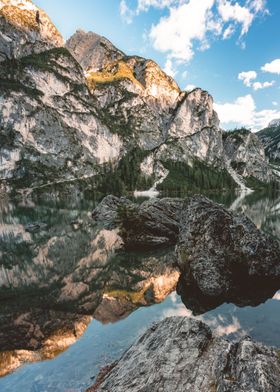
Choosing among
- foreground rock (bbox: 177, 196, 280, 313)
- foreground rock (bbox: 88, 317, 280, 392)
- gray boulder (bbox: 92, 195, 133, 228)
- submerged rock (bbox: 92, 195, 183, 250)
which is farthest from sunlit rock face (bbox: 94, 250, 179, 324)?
gray boulder (bbox: 92, 195, 133, 228)

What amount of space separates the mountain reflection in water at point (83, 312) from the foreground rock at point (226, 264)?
4.35 feet

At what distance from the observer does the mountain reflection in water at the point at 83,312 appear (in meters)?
15.0

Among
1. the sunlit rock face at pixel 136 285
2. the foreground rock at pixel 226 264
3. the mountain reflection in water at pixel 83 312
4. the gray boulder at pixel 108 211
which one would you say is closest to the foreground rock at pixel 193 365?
the mountain reflection in water at pixel 83 312

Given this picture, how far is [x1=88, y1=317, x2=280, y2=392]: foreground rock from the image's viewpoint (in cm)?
899

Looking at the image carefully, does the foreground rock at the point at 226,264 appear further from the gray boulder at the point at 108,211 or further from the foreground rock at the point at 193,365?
the gray boulder at the point at 108,211

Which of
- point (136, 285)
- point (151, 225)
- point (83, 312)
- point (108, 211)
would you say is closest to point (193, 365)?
point (83, 312)

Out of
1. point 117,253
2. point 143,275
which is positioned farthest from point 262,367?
point 117,253

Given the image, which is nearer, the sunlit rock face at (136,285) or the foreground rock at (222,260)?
the sunlit rock face at (136,285)

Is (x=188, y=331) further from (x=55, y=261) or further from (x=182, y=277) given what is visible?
(x=55, y=261)

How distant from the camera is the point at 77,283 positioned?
27844 millimetres

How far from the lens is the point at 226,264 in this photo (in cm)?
2286

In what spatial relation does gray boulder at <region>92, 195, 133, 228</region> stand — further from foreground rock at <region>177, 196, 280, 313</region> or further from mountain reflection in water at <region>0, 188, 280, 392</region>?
foreground rock at <region>177, 196, 280, 313</region>

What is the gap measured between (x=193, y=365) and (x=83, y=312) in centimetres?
1269

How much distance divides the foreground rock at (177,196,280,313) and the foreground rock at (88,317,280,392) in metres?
8.77
